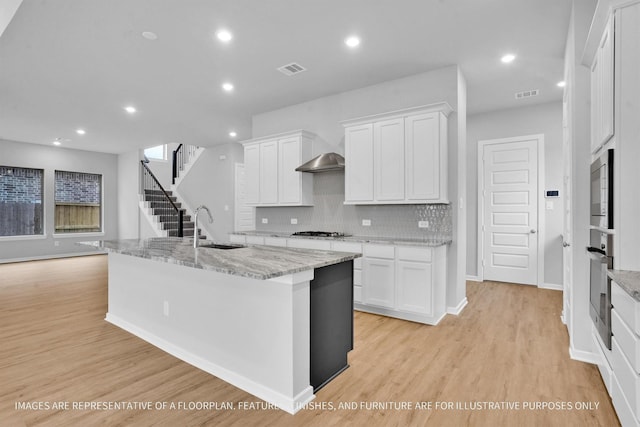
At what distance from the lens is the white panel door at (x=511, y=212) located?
17.7 ft

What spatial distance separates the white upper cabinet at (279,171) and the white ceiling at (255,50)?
2.25 feet

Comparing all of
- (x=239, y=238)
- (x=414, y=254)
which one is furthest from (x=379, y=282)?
(x=239, y=238)

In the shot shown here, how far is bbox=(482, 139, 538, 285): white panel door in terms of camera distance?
5395mm

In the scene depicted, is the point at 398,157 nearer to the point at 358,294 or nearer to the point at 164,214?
the point at 358,294

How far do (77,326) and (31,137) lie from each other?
6.54 metres

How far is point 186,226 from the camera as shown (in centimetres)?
935

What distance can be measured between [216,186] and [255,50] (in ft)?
18.5

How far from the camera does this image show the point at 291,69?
4.20m

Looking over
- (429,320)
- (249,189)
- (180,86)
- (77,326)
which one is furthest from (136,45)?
(429,320)

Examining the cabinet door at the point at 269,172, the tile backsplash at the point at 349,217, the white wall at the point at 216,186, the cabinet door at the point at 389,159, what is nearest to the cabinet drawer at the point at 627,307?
the tile backsplash at the point at 349,217

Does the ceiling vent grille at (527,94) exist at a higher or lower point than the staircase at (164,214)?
higher

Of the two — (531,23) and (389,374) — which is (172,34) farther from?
(389,374)

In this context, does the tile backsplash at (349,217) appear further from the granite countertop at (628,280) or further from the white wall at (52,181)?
the white wall at (52,181)

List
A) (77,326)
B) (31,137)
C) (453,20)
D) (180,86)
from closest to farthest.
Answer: (453,20)
(77,326)
(180,86)
(31,137)
